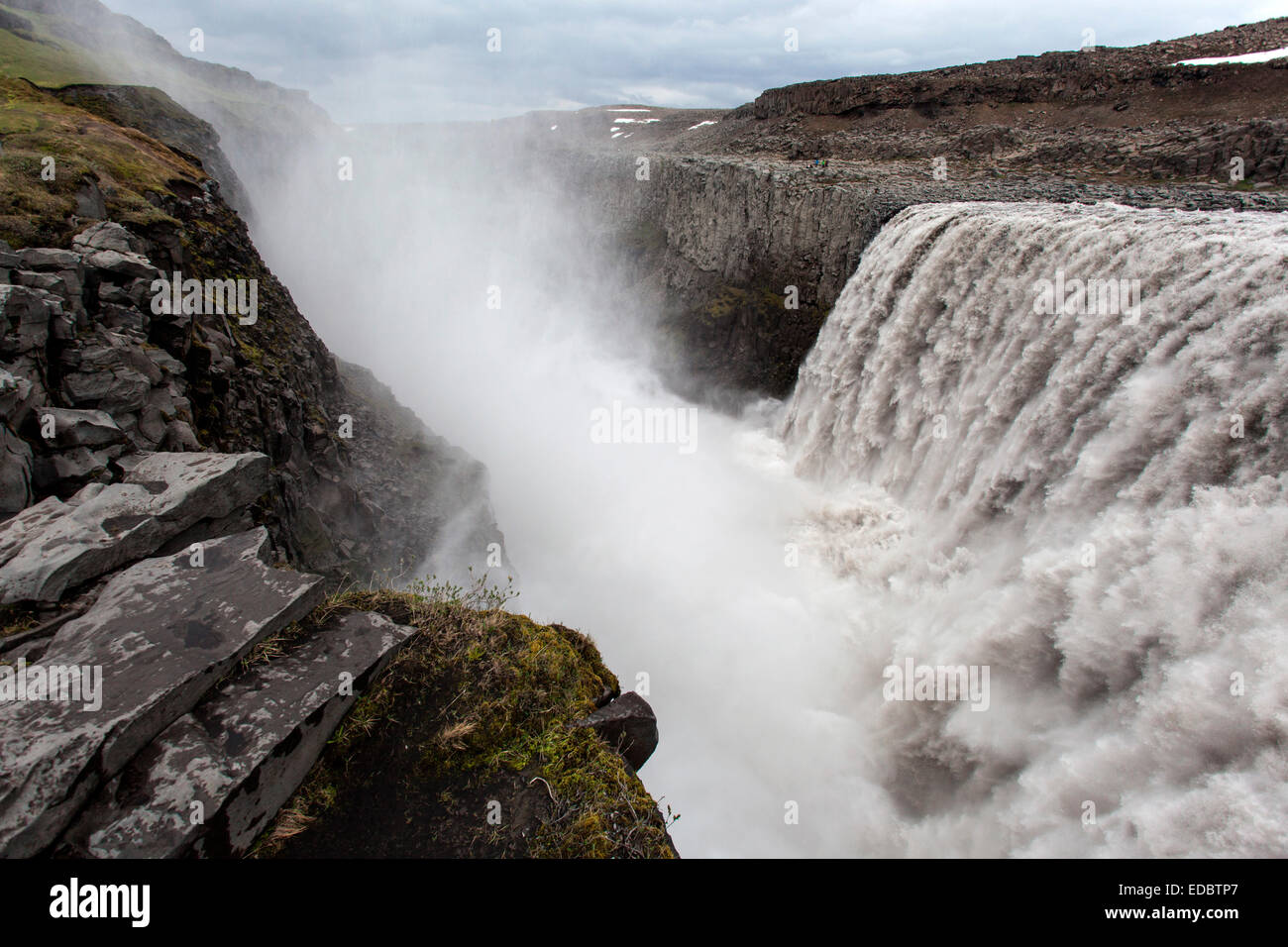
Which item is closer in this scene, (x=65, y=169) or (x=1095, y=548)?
(x=1095, y=548)

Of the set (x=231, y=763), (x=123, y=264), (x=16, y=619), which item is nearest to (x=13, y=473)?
(x=16, y=619)

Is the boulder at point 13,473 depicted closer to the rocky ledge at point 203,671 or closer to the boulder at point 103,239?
the rocky ledge at point 203,671

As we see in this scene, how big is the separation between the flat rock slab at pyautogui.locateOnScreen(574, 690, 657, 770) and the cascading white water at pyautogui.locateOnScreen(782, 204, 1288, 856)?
19.6 feet

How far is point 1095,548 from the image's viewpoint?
9656mm

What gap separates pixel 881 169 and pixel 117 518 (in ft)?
122

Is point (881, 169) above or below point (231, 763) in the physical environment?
above

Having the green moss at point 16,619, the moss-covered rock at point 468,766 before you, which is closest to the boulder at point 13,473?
the green moss at point 16,619

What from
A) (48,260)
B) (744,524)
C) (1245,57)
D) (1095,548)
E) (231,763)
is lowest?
(744,524)

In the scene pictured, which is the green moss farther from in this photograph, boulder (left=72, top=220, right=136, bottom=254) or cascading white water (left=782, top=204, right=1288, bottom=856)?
cascading white water (left=782, top=204, right=1288, bottom=856)

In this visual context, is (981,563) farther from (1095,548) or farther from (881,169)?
(881,169)

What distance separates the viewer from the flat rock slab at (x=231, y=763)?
4.00 metres

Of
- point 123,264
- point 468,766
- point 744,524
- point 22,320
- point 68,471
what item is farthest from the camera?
point 744,524
